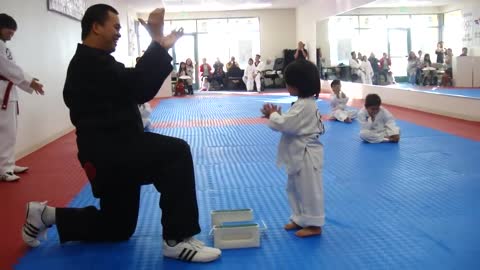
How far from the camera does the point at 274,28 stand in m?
20.6

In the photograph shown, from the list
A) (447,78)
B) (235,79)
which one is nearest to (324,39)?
(235,79)

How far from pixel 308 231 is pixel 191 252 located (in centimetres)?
76

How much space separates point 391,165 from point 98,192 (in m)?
3.12

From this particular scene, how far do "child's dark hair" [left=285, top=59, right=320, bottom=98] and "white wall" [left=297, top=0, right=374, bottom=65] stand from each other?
11.0 m

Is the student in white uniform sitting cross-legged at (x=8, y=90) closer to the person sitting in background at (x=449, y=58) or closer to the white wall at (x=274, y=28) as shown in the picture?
the person sitting in background at (x=449, y=58)

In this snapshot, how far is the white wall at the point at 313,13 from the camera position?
567 inches

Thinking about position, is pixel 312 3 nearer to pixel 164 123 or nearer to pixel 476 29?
pixel 476 29

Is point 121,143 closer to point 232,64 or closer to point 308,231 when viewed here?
point 308,231

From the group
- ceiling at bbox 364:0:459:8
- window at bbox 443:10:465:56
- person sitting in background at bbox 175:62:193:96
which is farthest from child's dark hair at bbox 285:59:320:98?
person sitting in background at bbox 175:62:193:96

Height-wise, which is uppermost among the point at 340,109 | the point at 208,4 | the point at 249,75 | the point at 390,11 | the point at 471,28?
the point at 208,4

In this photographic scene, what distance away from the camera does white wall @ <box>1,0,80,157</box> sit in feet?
19.6

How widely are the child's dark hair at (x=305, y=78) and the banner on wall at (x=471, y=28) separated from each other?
7173 millimetres

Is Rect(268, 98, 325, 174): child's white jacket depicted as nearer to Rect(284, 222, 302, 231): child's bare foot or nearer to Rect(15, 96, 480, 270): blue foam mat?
Rect(284, 222, 302, 231): child's bare foot

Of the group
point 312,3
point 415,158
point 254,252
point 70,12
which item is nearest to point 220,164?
point 415,158
